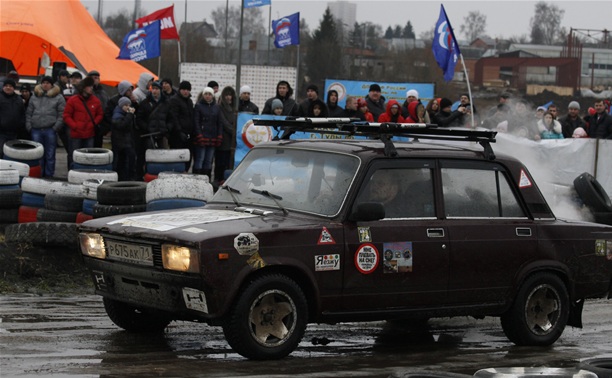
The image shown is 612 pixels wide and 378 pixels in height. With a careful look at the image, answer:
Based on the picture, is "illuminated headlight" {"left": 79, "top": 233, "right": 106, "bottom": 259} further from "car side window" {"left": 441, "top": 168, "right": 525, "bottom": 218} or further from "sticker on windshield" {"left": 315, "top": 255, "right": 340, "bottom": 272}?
"car side window" {"left": 441, "top": 168, "right": 525, "bottom": 218}

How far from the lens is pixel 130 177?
56.7ft

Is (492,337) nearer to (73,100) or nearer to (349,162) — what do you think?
(349,162)

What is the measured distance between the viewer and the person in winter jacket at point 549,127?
1981cm

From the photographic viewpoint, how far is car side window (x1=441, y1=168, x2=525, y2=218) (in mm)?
8750

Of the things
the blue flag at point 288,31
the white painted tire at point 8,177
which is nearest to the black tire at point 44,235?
the white painted tire at point 8,177


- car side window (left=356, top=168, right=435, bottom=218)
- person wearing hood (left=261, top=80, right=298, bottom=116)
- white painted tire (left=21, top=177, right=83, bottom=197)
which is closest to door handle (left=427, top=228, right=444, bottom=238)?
car side window (left=356, top=168, right=435, bottom=218)

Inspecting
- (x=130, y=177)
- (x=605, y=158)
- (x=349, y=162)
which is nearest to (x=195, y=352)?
(x=349, y=162)

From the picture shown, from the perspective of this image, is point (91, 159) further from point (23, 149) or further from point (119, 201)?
point (119, 201)

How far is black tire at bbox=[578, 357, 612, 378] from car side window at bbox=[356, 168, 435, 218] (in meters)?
1.84

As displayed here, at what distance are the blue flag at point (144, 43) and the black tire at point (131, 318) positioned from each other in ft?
66.4

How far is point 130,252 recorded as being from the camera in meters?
7.73

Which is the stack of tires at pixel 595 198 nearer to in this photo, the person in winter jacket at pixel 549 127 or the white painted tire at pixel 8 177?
the person in winter jacket at pixel 549 127

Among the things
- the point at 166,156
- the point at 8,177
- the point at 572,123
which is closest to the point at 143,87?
the point at 166,156

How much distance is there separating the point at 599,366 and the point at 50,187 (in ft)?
26.4
